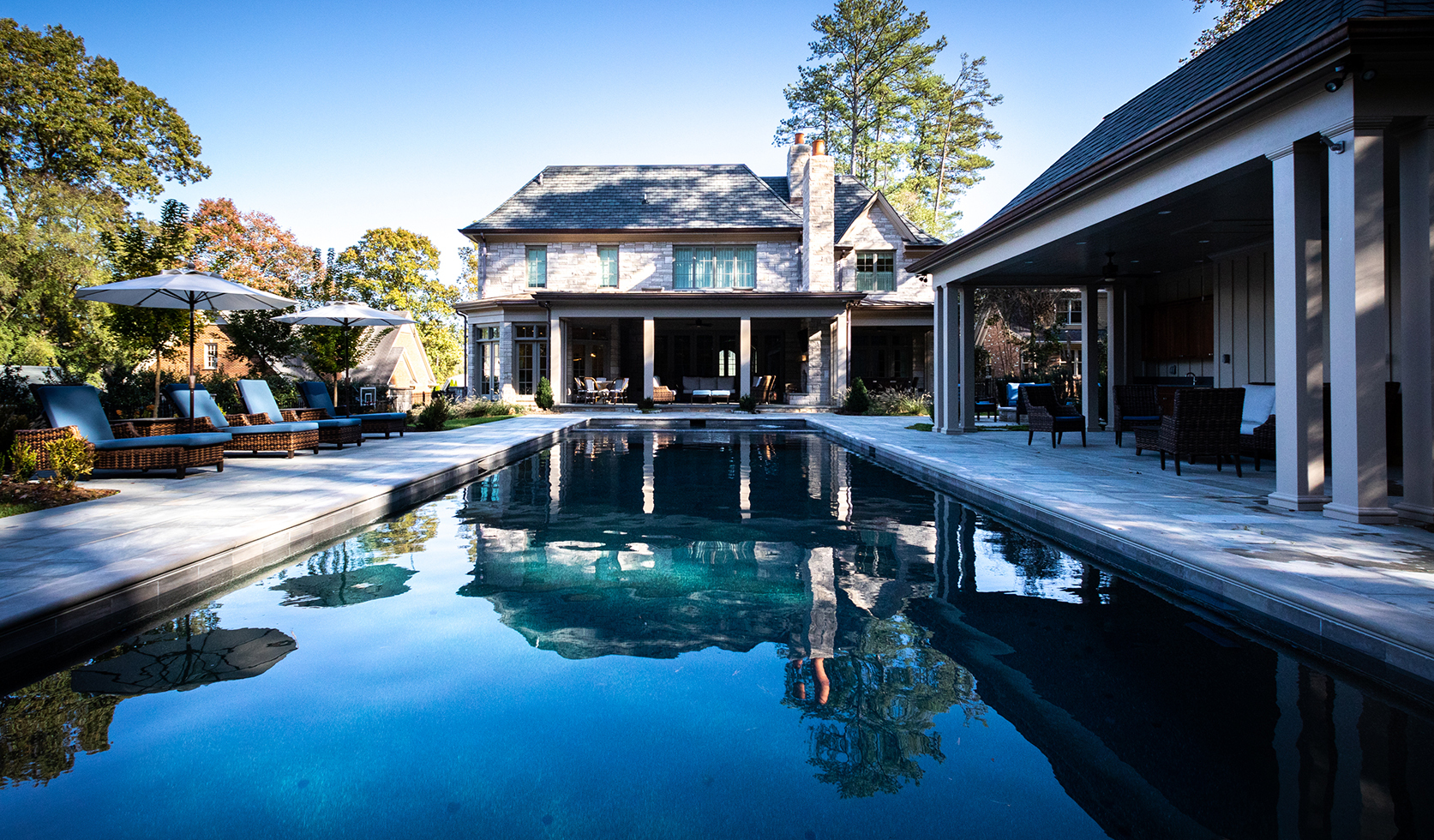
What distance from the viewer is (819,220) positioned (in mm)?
23016

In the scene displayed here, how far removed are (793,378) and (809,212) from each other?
536cm

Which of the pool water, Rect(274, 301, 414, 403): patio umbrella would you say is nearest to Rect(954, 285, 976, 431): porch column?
the pool water

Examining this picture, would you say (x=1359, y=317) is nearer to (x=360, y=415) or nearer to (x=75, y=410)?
(x=75, y=410)

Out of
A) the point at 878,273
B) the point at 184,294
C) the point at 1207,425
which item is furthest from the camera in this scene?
the point at 878,273

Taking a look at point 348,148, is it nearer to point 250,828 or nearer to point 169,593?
point 169,593

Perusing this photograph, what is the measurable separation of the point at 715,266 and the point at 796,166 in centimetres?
447

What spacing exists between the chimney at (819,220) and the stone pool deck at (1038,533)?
14154mm

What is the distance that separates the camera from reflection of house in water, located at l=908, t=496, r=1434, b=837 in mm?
1965

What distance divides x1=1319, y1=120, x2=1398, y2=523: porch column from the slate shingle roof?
90cm

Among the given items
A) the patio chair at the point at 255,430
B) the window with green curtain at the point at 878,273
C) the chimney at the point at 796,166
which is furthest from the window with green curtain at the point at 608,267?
the patio chair at the point at 255,430

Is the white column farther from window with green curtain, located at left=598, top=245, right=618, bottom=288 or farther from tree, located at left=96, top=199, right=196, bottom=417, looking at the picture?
tree, located at left=96, top=199, right=196, bottom=417

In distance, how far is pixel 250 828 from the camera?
1.94 metres

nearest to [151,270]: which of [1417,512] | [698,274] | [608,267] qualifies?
[608,267]

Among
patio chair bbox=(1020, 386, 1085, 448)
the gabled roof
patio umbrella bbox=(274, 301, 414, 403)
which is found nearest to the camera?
patio chair bbox=(1020, 386, 1085, 448)
